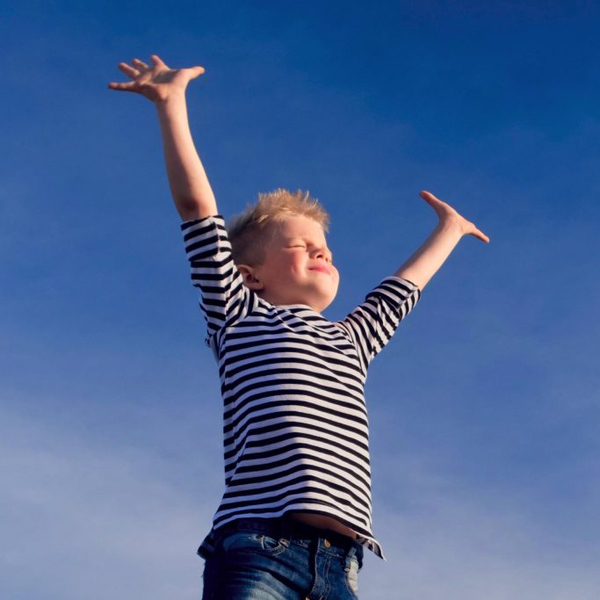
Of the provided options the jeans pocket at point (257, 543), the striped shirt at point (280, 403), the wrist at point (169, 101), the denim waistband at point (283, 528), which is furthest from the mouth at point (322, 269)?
the jeans pocket at point (257, 543)

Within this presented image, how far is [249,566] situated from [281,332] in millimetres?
1333

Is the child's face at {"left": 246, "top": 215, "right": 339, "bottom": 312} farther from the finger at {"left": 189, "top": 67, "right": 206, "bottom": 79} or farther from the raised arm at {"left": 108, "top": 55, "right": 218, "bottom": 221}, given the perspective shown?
the finger at {"left": 189, "top": 67, "right": 206, "bottom": 79}

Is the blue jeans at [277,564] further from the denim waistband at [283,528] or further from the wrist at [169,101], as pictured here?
the wrist at [169,101]

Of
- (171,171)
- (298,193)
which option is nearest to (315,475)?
(171,171)

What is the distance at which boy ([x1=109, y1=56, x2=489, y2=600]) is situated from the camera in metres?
4.67

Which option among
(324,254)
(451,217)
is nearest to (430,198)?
(451,217)

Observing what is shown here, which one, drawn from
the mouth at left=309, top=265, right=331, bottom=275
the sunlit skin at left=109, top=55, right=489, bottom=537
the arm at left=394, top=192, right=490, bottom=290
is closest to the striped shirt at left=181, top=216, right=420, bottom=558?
the sunlit skin at left=109, top=55, right=489, bottom=537

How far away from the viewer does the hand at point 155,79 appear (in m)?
5.36

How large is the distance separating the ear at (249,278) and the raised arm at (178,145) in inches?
28.8

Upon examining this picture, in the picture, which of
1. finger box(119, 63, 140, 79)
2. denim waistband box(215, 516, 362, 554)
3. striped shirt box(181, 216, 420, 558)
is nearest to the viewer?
denim waistband box(215, 516, 362, 554)

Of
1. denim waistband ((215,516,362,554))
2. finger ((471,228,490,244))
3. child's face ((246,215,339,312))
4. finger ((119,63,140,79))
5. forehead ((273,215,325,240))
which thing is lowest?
Answer: denim waistband ((215,516,362,554))

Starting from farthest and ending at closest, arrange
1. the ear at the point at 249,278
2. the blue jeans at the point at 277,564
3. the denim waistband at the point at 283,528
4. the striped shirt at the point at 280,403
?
the ear at the point at 249,278
the striped shirt at the point at 280,403
the denim waistband at the point at 283,528
the blue jeans at the point at 277,564

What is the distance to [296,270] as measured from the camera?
5.82m

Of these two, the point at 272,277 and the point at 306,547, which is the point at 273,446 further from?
the point at 272,277
